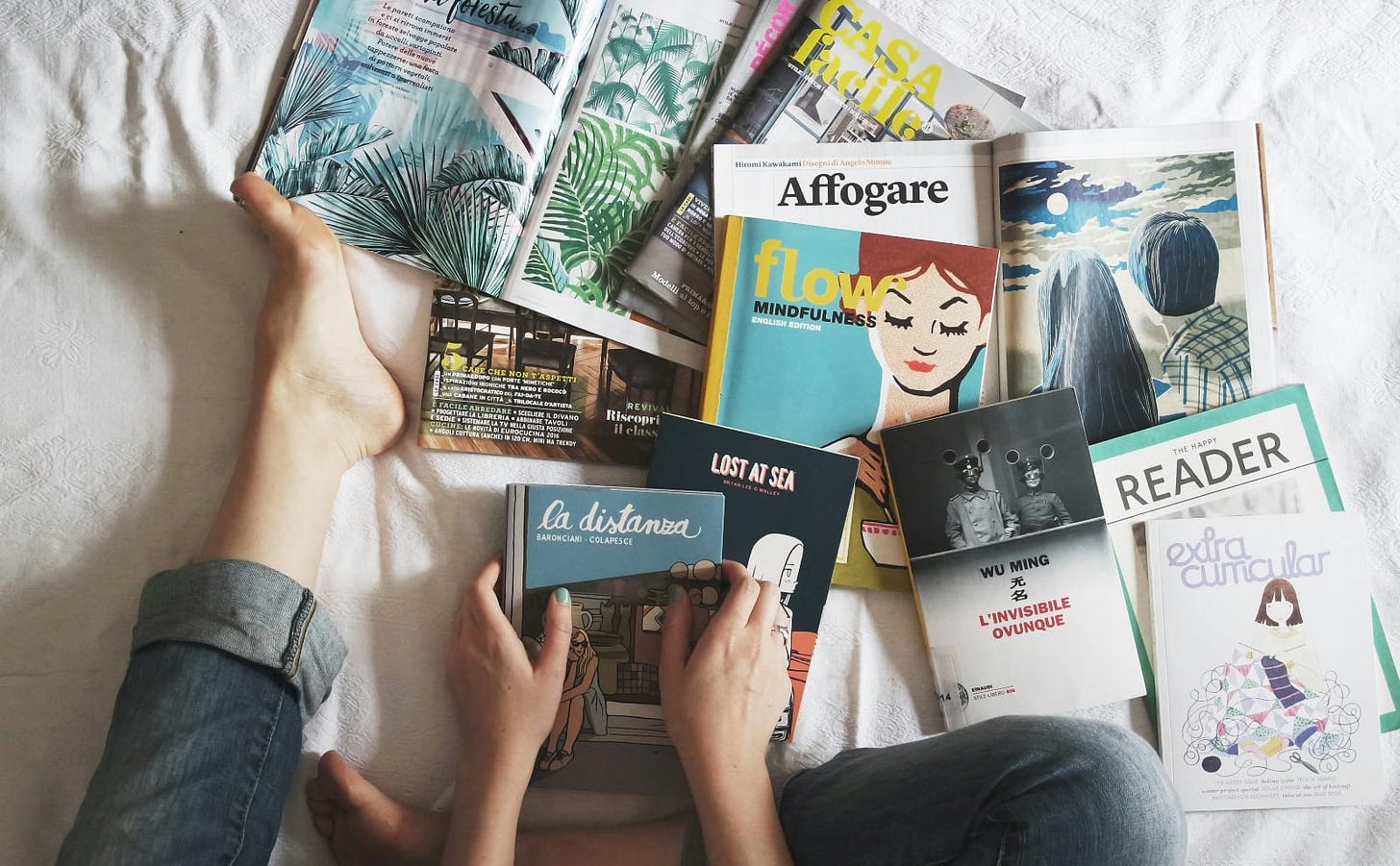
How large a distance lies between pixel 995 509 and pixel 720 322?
0.95ft

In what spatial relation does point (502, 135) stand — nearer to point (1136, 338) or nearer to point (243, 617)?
point (243, 617)

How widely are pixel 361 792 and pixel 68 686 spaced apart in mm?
A: 249

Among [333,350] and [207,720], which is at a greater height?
[333,350]

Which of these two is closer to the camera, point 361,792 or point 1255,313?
point 361,792

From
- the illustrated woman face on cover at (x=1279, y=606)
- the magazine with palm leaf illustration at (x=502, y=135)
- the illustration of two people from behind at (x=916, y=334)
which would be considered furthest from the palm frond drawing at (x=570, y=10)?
the illustrated woman face on cover at (x=1279, y=606)

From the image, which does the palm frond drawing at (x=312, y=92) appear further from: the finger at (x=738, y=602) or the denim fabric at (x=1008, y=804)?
the denim fabric at (x=1008, y=804)

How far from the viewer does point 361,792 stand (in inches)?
27.7

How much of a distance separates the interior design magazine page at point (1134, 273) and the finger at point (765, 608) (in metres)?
0.28

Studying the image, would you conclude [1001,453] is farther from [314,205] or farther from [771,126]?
[314,205]

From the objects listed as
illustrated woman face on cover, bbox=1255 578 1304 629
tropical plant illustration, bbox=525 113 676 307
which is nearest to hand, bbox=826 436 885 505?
tropical plant illustration, bbox=525 113 676 307

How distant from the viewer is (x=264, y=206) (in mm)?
751

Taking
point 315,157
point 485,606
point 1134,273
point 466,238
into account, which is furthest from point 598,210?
point 1134,273

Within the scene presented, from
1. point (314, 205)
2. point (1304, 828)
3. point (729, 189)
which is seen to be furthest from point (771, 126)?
point (1304, 828)

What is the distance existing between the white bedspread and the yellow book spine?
0.09 metres
